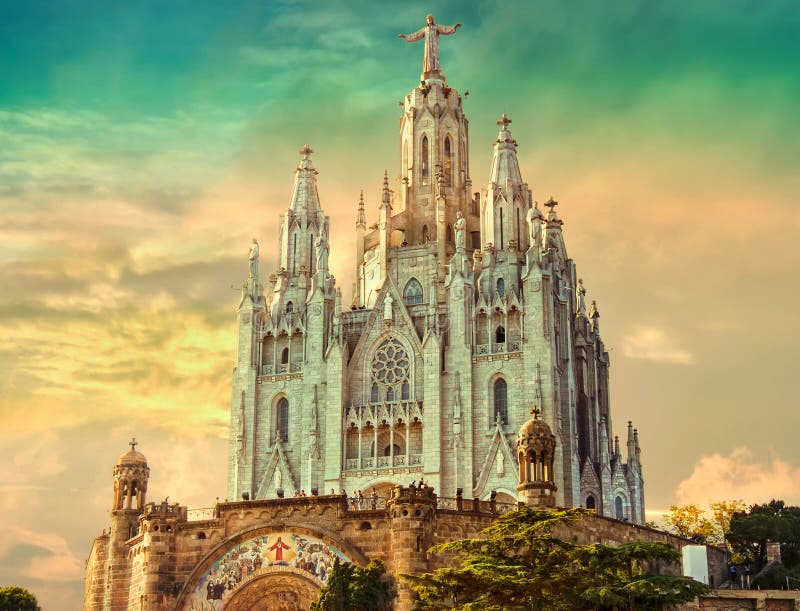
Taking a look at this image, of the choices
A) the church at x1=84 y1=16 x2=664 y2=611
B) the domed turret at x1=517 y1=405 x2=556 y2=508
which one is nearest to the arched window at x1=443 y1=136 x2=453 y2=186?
the church at x1=84 y1=16 x2=664 y2=611

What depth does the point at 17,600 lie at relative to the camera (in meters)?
68.8

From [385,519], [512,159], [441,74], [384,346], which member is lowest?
[385,519]

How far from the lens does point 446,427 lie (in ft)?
227

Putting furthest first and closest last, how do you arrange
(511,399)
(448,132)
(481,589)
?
(448,132) < (511,399) < (481,589)

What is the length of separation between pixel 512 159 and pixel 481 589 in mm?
38874

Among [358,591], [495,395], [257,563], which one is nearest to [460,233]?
[495,395]

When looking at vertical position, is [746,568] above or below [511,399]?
below

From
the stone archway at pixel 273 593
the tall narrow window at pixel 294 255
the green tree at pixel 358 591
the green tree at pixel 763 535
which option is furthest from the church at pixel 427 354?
the green tree at pixel 358 591

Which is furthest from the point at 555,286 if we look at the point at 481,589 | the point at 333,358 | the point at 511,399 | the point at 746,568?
the point at 481,589

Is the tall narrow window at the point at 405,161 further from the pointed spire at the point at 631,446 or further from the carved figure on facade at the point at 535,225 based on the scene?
the pointed spire at the point at 631,446

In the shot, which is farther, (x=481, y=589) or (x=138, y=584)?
(x=138, y=584)

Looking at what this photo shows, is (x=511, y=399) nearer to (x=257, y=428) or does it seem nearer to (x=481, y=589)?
(x=257, y=428)

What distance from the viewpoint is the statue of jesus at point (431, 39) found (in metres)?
83.7

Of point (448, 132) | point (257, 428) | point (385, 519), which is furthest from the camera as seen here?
point (448, 132)
